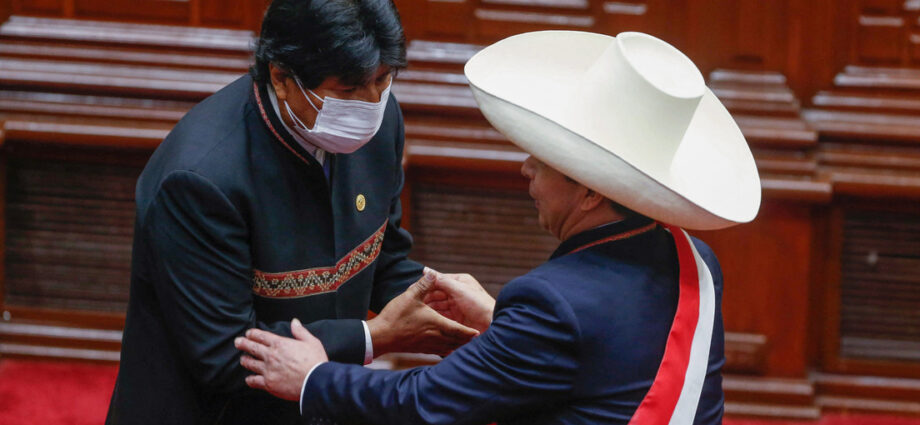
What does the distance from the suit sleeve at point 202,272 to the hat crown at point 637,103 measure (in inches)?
26.0

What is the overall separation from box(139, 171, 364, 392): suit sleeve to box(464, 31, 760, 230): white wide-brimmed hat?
52 cm

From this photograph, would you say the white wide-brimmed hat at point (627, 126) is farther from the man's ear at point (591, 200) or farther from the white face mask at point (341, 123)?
A: the white face mask at point (341, 123)

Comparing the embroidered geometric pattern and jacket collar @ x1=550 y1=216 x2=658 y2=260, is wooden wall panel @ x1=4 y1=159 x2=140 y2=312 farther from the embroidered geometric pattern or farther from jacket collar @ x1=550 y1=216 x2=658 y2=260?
jacket collar @ x1=550 y1=216 x2=658 y2=260

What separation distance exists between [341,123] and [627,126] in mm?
541

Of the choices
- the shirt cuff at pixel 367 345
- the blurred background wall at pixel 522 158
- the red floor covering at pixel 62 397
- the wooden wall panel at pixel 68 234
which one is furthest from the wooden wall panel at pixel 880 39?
the wooden wall panel at pixel 68 234

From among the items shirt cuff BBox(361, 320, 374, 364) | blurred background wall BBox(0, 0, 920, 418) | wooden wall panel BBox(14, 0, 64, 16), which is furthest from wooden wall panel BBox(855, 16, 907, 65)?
wooden wall panel BBox(14, 0, 64, 16)

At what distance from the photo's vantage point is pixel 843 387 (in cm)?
402

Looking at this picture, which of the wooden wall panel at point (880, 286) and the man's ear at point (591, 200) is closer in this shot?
the man's ear at point (591, 200)

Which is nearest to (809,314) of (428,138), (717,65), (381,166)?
(717,65)

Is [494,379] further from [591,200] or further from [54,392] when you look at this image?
[54,392]

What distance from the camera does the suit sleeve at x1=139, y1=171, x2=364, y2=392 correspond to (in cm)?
187

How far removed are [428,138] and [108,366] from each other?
151cm

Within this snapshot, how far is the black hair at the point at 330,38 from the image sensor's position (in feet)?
6.13

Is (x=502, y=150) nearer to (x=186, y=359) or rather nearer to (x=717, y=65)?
(x=717, y=65)
